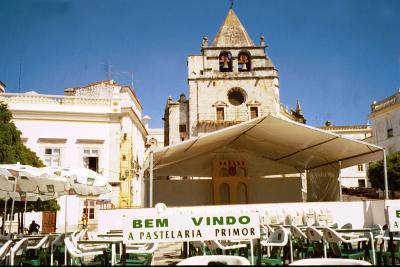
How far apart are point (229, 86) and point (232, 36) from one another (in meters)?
4.19

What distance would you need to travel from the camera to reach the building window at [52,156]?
22453 millimetres

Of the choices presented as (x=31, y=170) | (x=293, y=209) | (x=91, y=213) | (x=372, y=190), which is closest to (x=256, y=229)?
(x=31, y=170)

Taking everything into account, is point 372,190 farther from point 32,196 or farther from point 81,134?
point 32,196

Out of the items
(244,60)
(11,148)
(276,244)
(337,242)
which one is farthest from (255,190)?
(244,60)

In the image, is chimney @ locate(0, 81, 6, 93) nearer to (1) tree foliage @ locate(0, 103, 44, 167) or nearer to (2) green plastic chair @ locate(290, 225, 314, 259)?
(1) tree foliage @ locate(0, 103, 44, 167)

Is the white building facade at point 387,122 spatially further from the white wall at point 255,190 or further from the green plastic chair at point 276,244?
the green plastic chair at point 276,244

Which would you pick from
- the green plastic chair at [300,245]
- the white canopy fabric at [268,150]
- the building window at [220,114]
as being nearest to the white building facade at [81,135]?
the white canopy fabric at [268,150]

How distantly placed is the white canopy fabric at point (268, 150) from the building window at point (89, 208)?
21.9 feet

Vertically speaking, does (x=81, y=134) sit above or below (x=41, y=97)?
below

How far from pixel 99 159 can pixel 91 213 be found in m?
3.00

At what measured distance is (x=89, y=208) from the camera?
73.3 ft

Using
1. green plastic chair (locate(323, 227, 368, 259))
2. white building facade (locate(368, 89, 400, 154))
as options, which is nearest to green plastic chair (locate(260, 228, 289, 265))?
green plastic chair (locate(323, 227, 368, 259))

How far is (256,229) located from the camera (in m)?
5.03

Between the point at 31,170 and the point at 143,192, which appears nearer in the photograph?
the point at 31,170
